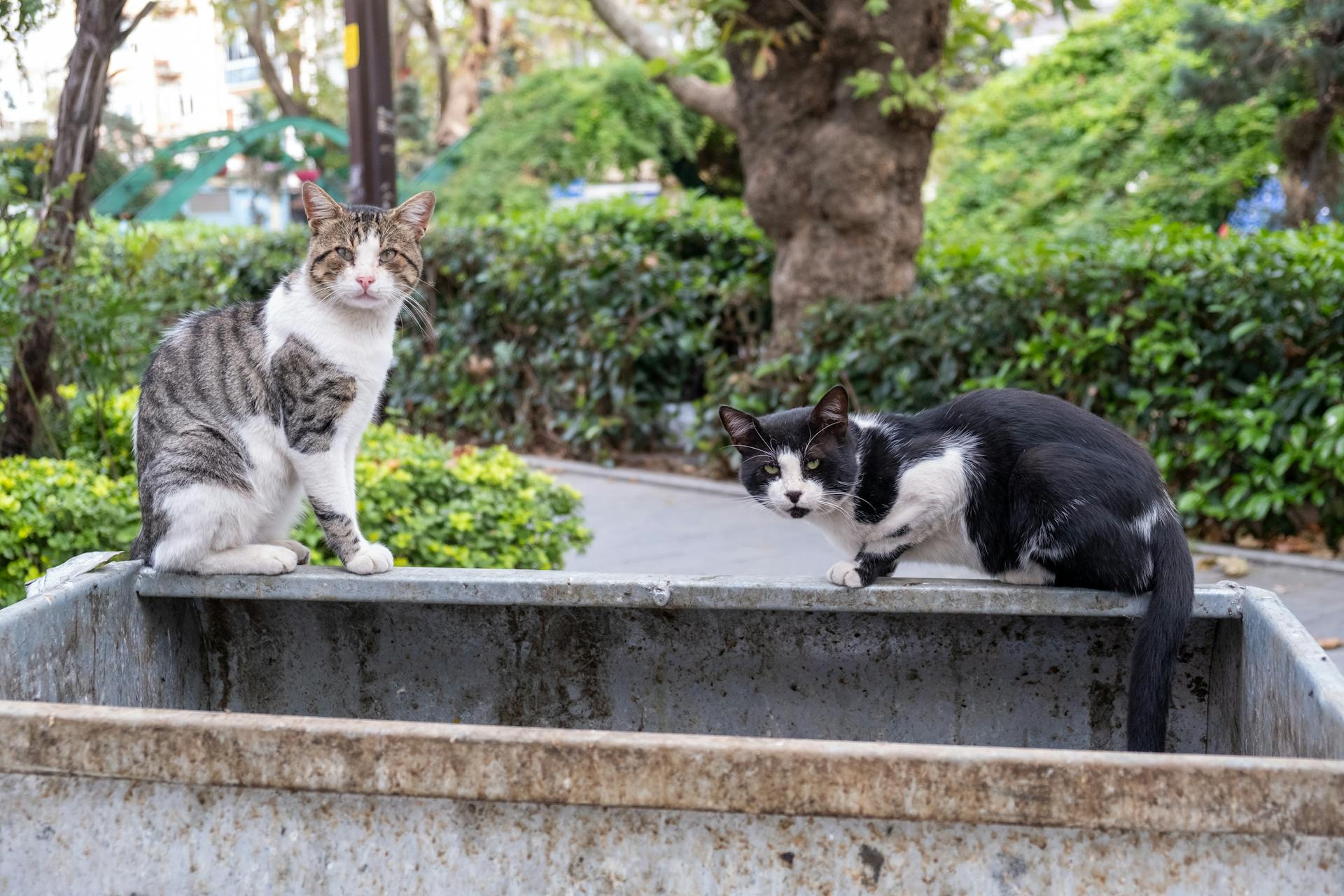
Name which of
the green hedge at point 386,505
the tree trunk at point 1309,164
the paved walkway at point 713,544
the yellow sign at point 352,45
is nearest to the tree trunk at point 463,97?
the tree trunk at point 1309,164

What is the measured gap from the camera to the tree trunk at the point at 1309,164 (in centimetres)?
1232

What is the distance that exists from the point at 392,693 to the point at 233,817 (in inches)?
45.6

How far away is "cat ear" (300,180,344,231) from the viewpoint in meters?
2.85

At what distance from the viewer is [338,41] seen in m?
A: 25.9

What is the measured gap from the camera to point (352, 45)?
6.84 meters

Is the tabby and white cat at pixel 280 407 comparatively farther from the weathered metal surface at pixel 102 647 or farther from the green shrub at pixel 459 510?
the green shrub at pixel 459 510

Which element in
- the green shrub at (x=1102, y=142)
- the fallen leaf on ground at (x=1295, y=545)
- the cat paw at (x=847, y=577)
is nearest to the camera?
the cat paw at (x=847, y=577)

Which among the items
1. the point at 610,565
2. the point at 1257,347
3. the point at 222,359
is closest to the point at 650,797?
the point at 222,359

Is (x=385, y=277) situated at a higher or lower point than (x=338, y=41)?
lower

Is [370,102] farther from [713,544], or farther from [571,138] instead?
[571,138]

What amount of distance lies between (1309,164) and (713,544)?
9713 millimetres

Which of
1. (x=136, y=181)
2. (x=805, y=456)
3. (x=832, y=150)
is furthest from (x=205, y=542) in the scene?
(x=136, y=181)

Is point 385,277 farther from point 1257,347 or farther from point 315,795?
point 1257,347

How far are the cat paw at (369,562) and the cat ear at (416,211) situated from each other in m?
0.84
